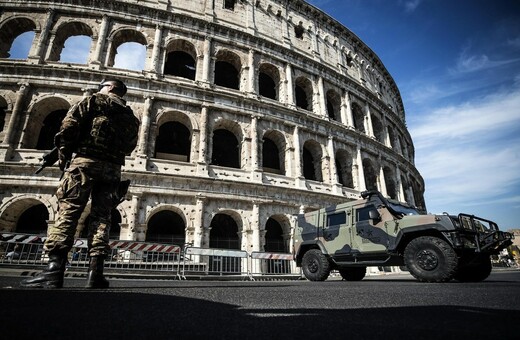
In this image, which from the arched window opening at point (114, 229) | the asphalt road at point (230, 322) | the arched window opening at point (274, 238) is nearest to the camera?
the asphalt road at point (230, 322)

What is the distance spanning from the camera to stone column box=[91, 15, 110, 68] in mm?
12986

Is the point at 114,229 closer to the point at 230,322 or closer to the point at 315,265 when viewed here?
the point at 315,265

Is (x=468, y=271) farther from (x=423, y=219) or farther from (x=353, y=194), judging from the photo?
(x=353, y=194)

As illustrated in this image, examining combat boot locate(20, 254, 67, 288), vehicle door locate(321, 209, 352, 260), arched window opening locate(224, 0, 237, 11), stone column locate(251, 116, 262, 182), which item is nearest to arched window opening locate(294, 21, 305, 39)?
arched window opening locate(224, 0, 237, 11)

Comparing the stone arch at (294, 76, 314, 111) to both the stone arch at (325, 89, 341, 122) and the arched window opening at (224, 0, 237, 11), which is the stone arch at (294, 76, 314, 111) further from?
the arched window opening at (224, 0, 237, 11)

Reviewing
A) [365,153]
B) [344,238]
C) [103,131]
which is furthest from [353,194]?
[103,131]

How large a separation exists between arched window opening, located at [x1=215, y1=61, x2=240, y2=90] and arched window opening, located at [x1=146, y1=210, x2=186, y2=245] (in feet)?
28.8

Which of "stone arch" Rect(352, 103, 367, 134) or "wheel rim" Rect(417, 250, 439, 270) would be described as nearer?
"wheel rim" Rect(417, 250, 439, 270)

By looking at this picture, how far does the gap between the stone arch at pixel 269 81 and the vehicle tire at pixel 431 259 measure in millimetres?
13407

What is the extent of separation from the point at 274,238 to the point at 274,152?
5.26 metres

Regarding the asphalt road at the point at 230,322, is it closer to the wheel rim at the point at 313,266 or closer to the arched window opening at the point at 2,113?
the wheel rim at the point at 313,266

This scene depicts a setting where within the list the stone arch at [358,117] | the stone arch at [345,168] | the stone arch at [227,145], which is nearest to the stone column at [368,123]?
the stone arch at [358,117]

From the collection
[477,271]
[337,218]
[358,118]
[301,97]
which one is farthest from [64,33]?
[358,118]

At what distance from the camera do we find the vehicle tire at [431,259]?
192 inches
